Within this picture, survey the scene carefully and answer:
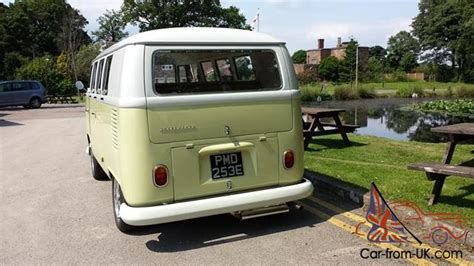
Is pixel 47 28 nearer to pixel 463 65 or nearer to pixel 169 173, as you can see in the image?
pixel 463 65

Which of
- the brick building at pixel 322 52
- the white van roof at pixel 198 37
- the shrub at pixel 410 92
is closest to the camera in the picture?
the white van roof at pixel 198 37

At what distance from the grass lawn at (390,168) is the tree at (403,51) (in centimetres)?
6550

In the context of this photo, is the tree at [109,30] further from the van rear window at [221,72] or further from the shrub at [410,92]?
the van rear window at [221,72]

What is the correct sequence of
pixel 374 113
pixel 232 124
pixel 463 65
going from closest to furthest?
1. pixel 232 124
2. pixel 374 113
3. pixel 463 65

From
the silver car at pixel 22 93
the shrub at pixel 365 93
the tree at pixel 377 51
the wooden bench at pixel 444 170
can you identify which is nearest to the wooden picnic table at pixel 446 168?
the wooden bench at pixel 444 170

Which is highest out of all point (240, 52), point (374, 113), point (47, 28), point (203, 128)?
point (47, 28)

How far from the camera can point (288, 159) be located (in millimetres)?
4863

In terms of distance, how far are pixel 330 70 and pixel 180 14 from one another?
69.3 feet

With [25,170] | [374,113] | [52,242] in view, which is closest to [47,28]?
[374,113]

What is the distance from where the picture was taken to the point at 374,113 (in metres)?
23.0

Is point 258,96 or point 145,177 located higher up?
point 258,96

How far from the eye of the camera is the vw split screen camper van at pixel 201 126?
4.26 meters

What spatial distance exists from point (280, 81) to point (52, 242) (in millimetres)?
3074

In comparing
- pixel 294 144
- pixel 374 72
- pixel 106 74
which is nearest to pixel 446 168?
pixel 294 144
